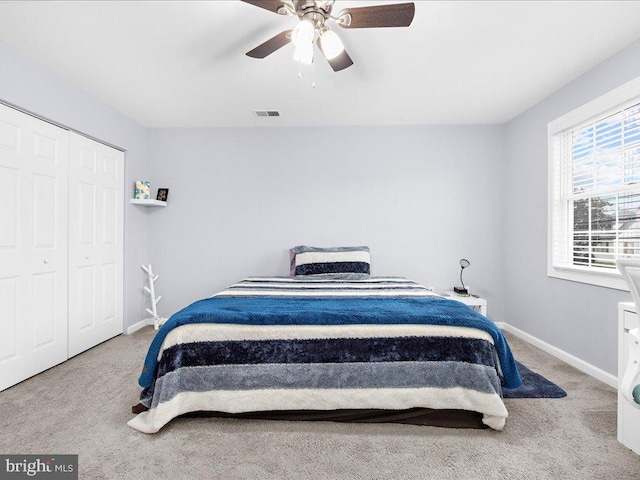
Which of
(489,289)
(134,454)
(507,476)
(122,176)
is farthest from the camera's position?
(489,289)

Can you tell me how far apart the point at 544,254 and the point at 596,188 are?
0.78m

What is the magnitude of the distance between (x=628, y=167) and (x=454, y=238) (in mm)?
1704

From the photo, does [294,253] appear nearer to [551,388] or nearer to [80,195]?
[80,195]

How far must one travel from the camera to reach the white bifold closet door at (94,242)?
9.37 ft

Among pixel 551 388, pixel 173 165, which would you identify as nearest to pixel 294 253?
pixel 173 165

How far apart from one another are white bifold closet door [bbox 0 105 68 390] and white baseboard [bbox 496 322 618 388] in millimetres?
4386

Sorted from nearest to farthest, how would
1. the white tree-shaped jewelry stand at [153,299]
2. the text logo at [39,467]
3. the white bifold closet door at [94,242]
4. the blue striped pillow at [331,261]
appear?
the text logo at [39,467] < the white bifold closet door at [94,242] < the blue striped pillow at [331,261] < the white tree-shaped jewelry stand at [153,299]

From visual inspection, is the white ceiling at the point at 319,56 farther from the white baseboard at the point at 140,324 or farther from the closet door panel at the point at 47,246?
the white baseboard at the point at 140,324

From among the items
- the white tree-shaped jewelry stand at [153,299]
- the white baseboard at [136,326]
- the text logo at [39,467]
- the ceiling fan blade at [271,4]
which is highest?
the ceiling fan blade at [271,4]

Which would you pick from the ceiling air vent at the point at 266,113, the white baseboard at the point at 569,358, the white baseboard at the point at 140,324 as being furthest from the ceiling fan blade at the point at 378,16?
the white baseboard at the point at 140,324

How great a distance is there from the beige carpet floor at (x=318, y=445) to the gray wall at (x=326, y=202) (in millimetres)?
1890

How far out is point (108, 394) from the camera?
2.17 meters

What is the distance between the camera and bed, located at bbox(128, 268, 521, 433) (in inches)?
68.5

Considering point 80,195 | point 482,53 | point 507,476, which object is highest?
point 482,53
